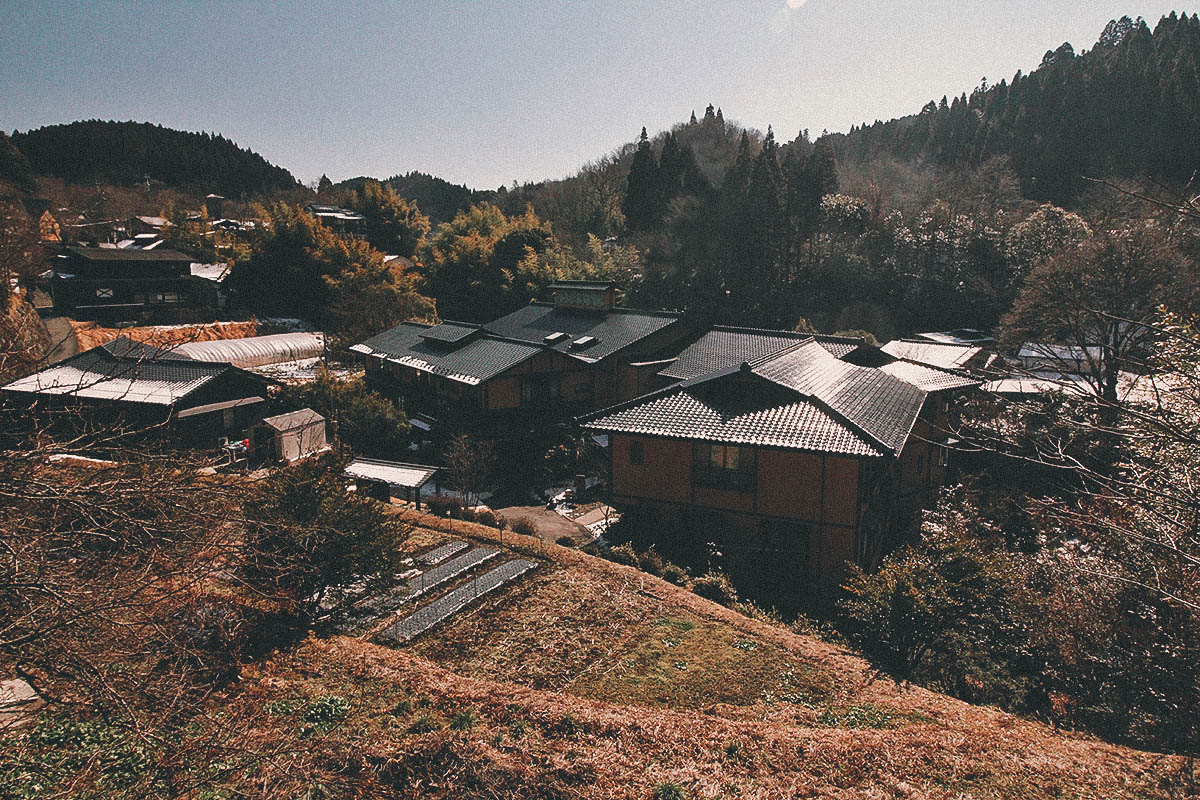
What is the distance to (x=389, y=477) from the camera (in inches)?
A: 704

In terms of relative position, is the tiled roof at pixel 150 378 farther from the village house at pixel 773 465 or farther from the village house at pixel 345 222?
the village house at pixel 345 222

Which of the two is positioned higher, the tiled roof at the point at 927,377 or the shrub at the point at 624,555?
the tiled roof at the point at 927,377

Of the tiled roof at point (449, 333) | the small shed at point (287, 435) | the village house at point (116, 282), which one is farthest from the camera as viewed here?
the village house at point (116, 282)

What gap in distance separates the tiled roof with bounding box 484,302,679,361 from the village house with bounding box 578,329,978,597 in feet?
34.0

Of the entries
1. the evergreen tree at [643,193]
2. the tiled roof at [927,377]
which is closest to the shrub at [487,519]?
the tiled roof at [927,377]

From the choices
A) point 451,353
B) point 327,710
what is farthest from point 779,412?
point 451,353

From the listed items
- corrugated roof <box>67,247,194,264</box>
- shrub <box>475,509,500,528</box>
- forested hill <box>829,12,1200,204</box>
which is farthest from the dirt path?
forested hill <box>829,12,1200,204</box>

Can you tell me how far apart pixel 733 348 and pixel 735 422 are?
12.0m

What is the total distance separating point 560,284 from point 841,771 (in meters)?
29.3

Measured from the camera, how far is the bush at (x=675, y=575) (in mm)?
13141

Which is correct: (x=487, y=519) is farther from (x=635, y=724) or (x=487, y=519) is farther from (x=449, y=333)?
(x=449, y=333)

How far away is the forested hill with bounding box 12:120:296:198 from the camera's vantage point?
236ft

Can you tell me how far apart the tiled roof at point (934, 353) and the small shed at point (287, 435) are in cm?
2434

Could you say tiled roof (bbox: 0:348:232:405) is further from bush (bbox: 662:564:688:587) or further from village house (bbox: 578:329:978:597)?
bush (bbox: 662:564:688:587)
